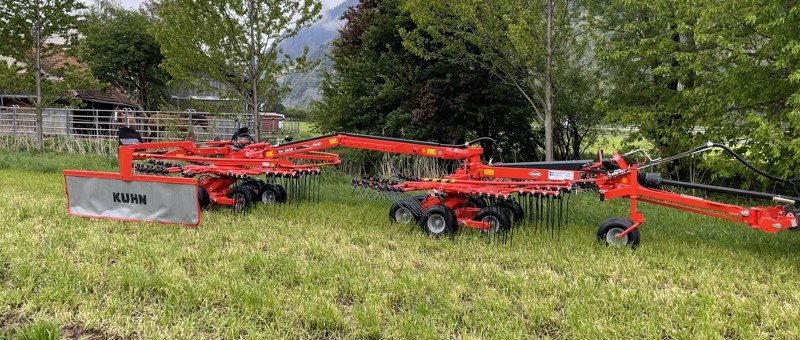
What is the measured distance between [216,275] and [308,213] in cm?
290

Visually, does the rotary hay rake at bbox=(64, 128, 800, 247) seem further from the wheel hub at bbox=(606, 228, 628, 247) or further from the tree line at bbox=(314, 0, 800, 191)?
the tree line at bbox=(314, 0, 800, 191)

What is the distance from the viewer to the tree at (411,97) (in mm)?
12602

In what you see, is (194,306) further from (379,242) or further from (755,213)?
(755,213)

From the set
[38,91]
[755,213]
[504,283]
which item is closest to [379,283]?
[504,283]

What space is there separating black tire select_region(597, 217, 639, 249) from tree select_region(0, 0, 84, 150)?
1505 cm

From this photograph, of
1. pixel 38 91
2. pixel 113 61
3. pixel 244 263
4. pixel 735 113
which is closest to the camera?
pixel 244 263

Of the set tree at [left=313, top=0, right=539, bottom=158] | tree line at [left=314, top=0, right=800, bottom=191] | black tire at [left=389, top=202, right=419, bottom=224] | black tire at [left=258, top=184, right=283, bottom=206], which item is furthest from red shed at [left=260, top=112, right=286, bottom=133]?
black tire at [left=389, top=202, right=419, bottom=224]

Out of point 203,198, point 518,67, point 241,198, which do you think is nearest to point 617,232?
point 241,198

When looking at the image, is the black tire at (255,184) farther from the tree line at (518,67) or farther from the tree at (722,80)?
the tree at (722,80)

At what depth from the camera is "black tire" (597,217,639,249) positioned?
5387 millimetres

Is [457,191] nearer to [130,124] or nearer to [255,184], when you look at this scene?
[255,184]

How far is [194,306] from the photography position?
3.62 meters

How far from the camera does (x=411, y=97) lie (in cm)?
1299

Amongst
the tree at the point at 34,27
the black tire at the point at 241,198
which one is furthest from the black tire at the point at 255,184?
the tree at the point at 34,27
